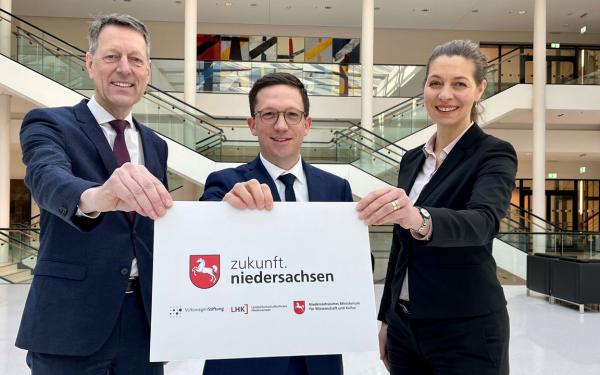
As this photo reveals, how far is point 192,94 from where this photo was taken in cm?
1447

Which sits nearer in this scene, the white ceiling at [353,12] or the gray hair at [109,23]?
the gray hair at [109,23]

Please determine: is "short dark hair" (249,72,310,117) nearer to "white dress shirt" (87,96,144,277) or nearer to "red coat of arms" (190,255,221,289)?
"white dress shirt" (87,96,144,277)

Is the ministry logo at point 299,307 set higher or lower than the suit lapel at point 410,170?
lower

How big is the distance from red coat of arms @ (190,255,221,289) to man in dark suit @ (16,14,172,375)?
19 centimetres

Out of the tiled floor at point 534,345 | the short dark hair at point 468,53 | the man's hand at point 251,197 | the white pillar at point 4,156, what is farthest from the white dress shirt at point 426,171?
the white pillar at point 4,156

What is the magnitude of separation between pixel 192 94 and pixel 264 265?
525 inches

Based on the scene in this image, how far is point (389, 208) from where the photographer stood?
1.68 m

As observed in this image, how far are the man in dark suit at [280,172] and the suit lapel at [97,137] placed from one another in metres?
0.34

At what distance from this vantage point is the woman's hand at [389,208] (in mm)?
1679

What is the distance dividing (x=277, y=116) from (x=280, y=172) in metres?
0.21

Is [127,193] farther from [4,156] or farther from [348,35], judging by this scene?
[348,35]

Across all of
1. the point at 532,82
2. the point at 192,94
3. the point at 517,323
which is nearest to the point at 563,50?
the point at 532,82

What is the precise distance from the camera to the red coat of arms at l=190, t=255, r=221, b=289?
65.7 inches

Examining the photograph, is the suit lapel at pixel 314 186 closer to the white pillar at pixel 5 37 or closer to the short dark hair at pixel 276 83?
the short dark hair at pixel 276 83
